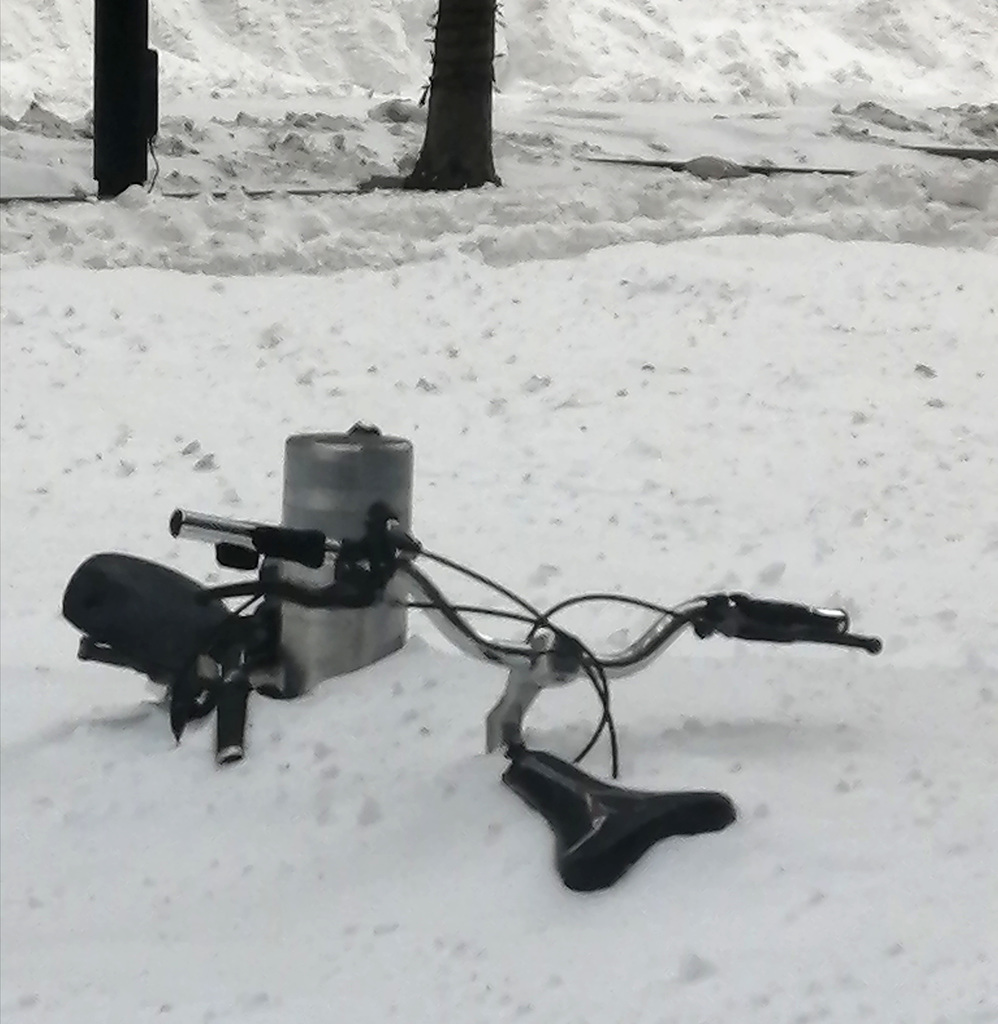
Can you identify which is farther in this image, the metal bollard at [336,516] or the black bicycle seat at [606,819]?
the metal bollard at [336,516]

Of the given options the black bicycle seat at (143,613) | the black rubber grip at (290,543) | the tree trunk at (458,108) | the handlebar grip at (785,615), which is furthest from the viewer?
the tree trunk at (458,108)

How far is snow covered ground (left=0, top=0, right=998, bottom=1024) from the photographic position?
199cm

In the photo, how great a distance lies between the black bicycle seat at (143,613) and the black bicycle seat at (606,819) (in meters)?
0.79

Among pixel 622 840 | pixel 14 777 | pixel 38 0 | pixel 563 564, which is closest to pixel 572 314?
pixel 563 564

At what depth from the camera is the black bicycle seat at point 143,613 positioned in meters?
2.72

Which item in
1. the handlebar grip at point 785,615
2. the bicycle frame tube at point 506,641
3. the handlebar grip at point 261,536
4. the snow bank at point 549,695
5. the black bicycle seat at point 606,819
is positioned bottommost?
the snow bank at point 549,695

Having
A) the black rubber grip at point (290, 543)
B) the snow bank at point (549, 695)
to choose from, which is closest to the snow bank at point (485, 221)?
the snow bank at point (549, 695)

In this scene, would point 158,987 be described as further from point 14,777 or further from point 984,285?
point 984,285

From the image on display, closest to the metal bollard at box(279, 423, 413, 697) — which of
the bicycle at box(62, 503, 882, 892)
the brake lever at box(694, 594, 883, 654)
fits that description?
the bicycle at box(62, 503, 882, 892)

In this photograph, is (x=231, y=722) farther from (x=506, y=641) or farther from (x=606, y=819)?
(x=606, y=819)

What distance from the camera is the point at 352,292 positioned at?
577 cm

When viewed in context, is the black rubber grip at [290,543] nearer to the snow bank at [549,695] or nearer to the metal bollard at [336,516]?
the metal bollard at [336,516]

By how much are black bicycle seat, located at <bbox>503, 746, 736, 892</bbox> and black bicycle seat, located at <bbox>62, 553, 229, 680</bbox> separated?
2.58ft

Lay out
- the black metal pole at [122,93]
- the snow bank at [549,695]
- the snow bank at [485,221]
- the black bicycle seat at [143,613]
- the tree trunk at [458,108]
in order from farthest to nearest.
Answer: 1. the tree trunk at [458,108]
2. the black metal pole at [122,93]
3. the snow bank at [485,221]
4. the black bicycle seat at [143,613]
5. the snow bank at [549,695]
